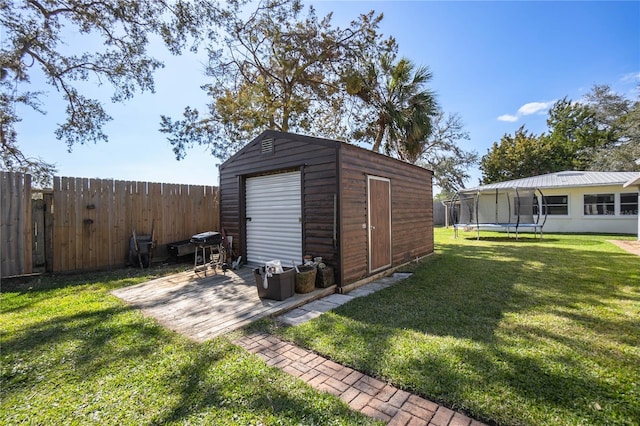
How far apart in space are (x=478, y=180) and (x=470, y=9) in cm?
2129

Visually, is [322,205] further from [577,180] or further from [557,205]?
[577,180]

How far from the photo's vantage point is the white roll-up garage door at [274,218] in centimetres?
532

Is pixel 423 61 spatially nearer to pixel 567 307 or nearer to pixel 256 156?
pixel 256 156

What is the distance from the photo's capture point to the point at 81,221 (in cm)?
589

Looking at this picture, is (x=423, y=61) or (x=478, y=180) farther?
(x=478, y=180)

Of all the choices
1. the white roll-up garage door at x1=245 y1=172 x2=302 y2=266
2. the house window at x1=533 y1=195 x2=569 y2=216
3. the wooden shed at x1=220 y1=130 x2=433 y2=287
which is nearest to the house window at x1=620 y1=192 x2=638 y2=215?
the house window at x1=533 y1=195 x2=569 y2=216

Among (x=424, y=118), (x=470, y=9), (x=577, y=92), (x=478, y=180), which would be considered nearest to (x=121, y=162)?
(x=424, y=118)

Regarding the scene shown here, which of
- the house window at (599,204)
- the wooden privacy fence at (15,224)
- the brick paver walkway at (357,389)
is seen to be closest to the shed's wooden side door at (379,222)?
the brick paver walkway at (357,389)

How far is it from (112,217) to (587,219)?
18435 mm

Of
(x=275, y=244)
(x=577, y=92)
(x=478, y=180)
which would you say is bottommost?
(x=275, y=244)

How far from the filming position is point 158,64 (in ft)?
27.9

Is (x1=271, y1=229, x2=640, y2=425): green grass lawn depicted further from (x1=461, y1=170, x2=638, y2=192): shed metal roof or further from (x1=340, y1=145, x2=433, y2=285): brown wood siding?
(x1=461, y1=170, x2=638, y2=192): shed metal roof

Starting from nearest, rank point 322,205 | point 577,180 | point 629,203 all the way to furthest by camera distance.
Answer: point 322,205, point 629,203, point 577,180

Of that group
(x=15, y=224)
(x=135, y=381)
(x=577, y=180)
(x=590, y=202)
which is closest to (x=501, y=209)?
(x=577, y=180)
